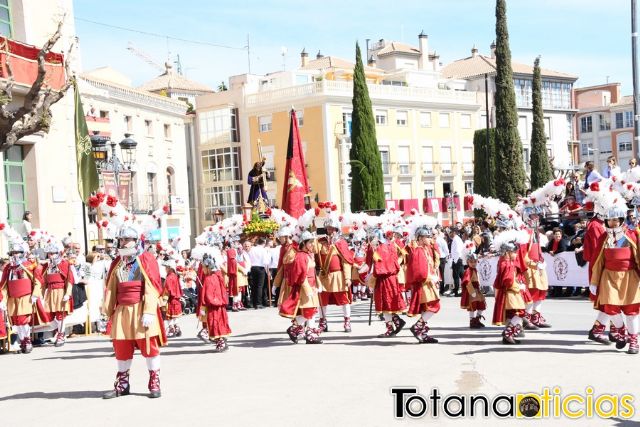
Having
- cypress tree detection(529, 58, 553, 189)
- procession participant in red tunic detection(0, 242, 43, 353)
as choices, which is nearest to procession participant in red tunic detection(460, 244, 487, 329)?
procession participant in red tunic detection(0, 242, 43, 353)

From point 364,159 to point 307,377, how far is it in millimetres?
38919

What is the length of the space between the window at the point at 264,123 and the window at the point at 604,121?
4163cm

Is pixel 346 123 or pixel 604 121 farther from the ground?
pixel 604 121

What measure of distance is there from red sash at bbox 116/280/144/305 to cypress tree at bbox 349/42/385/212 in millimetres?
38726

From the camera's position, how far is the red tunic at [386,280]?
44.5 feet

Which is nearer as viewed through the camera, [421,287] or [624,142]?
[421,287]

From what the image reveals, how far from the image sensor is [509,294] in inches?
470

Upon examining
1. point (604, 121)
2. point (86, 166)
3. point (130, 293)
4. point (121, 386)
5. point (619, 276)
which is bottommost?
point (121, 386)

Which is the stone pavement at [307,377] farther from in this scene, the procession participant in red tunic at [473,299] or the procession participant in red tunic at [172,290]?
the procession participant in red tunic at [172,290]

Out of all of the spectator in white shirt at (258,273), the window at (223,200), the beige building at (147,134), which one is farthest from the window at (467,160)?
the spectator in white shirt at (258,273)

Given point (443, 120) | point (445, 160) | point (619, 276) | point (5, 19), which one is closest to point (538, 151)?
point (445, 160)

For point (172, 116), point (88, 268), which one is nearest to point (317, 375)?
point (88, 268)

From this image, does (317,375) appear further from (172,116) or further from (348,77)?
(348,77)

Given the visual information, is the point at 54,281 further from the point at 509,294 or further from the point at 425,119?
the point at 425,119
